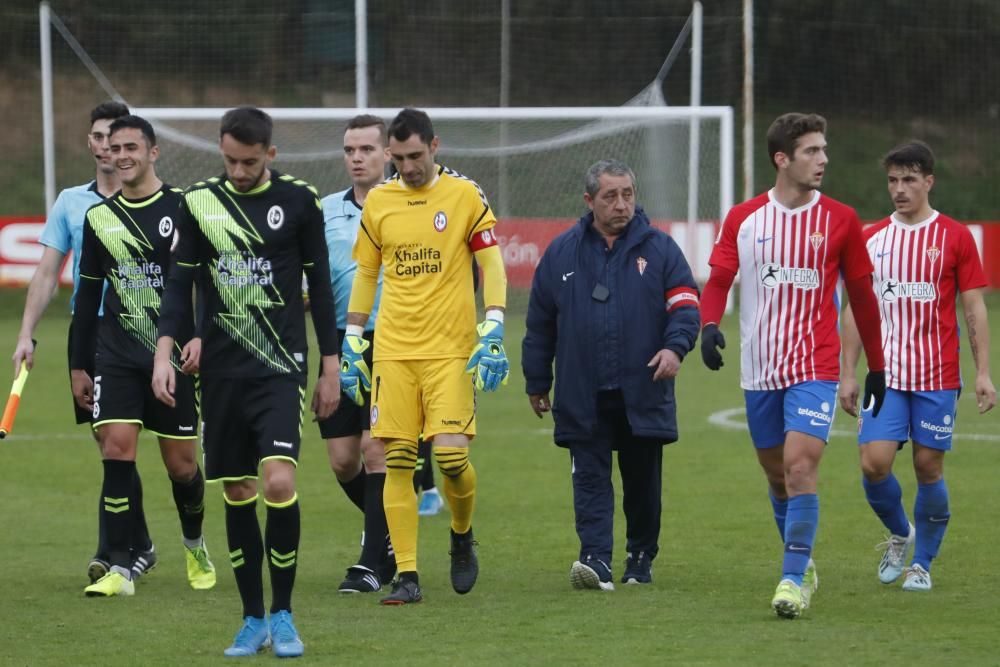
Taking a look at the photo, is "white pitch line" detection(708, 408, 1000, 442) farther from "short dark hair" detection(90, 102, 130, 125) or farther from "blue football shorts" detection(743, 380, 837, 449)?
"short dark hair" detection(90, 102, 130, 125)

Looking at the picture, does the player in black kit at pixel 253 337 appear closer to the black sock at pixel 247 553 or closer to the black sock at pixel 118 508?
the black sock at pixel 247 553

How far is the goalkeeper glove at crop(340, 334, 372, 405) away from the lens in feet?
24.7

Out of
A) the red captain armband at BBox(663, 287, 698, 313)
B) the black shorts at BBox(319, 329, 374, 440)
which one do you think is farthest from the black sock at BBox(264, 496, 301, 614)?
the red captain armband at BBox(663, 287, 698, 313)

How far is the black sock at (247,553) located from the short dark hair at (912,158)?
11.3 feet

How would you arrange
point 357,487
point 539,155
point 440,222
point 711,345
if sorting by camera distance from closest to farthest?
point 711,345 → point 440,222 → point 357,487 → point 539,155

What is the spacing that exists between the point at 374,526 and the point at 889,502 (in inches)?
97.6

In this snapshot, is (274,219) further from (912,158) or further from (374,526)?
(912,158)

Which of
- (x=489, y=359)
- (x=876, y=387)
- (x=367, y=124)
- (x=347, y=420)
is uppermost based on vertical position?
(x=367, y=124)

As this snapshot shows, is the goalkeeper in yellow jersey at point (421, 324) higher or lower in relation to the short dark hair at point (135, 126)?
lower

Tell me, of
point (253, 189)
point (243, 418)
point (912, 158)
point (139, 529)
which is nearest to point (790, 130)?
point (912, 158)

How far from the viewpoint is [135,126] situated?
25.7 feet

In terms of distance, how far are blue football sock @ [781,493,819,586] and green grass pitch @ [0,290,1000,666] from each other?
9.2 inches

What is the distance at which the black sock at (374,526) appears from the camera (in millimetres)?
7992

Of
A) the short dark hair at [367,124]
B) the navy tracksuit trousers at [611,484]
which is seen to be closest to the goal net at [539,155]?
the short dark hair at [367,124]
